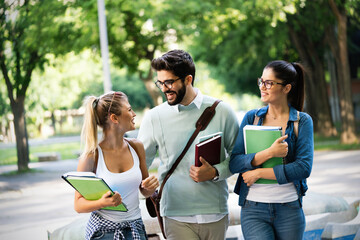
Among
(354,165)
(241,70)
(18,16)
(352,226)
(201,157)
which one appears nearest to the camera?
(201,157)

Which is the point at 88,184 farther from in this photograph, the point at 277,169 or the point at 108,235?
the point at 277,169

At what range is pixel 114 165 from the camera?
9.01 ft

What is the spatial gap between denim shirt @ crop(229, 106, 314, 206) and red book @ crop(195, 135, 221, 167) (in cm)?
13

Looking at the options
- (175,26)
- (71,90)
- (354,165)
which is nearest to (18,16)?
(175,26)

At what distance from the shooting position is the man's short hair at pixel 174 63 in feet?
9.55

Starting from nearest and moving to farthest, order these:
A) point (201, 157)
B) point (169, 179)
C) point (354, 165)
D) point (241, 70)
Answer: point (201, 157) → point (169, 179) → point (354, 165) → point (241, 70)

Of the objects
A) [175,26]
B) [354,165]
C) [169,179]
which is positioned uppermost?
[175,26]

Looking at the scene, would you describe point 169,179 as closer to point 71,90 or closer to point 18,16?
point 18,16

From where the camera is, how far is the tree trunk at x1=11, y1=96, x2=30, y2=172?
15.7 meters

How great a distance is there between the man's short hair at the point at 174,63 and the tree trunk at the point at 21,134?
13566mm

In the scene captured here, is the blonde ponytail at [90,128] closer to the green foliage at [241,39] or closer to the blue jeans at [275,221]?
the blue jeans at [275,221]

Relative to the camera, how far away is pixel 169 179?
306 centimetres

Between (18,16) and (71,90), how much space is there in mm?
15782

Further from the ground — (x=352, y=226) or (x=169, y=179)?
(x=169, y=179)
